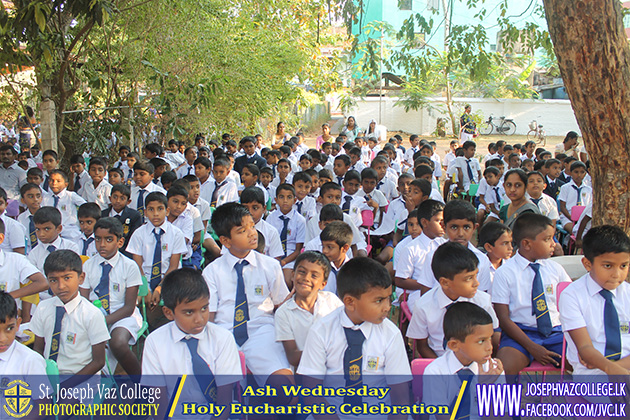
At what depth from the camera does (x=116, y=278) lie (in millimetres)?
3318

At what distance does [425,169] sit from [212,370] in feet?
13.6

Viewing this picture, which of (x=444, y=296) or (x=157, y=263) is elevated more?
(x=157, y=263)

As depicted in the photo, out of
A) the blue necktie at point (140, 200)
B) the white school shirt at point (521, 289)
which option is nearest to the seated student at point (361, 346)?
the white school shirt at point (521, 289)

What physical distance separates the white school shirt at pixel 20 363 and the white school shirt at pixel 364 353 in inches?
44.8

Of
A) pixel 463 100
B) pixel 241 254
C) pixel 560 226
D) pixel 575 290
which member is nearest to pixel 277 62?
pixel 560 226

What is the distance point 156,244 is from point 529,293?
2.70 meters

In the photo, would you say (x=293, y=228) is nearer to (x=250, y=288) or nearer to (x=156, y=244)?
(x=156, y=244)

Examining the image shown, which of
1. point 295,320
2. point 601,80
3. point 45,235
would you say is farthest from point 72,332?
point 601,80

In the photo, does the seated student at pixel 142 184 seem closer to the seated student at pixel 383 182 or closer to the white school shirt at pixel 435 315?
the seated student at pixel 383 182

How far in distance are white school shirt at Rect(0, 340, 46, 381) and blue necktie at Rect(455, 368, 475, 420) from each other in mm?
1797

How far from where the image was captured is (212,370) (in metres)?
2.37

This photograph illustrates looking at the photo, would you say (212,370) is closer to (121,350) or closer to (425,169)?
(121,350)

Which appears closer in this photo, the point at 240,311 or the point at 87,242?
the point at 240,311

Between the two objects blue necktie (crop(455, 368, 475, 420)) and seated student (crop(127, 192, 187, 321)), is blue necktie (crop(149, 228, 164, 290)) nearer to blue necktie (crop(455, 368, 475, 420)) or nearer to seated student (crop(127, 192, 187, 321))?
seated student (crop(127, 192, 187, 321))
